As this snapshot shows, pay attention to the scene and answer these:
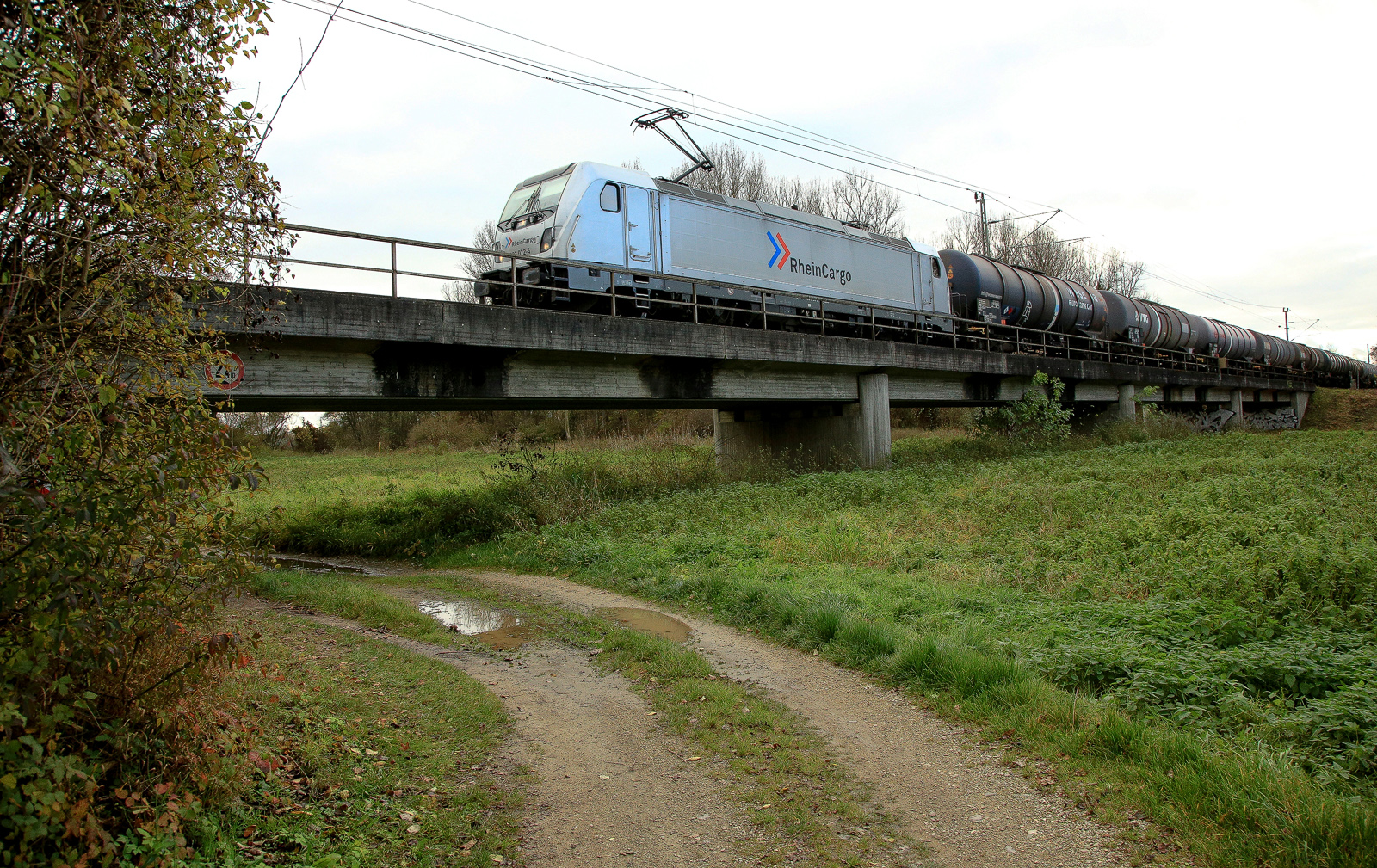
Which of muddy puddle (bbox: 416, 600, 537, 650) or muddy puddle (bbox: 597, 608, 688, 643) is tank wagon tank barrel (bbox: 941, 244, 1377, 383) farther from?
muddy puddle (bbox: 416, 600, 537, 650)

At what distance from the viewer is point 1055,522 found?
12875 mm

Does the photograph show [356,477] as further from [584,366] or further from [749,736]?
[749,736]

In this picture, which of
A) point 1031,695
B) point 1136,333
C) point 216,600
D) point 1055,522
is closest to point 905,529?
point 1055,522

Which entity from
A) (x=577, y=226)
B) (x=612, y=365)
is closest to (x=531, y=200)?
(x=577, y=226)

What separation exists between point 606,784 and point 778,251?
57.2 ft

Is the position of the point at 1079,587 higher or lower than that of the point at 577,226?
lower

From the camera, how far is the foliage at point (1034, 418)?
26.6 meters

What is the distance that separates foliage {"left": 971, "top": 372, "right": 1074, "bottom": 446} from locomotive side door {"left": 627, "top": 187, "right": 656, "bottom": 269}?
15.4 metres

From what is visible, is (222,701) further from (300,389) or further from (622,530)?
(622,530)

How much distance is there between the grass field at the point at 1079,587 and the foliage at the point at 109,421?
17.0 feet

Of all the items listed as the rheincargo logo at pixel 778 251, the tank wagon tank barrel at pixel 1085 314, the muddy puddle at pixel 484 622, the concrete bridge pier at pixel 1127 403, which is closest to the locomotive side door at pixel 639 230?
the rheincargo logo at pixel 778 251

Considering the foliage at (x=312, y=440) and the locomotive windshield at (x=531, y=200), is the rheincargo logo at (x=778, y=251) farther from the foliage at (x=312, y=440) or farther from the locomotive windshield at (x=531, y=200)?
the foliage at (x=312, y=440)

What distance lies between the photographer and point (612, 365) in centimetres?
1586

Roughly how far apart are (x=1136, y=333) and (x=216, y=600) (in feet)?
128
